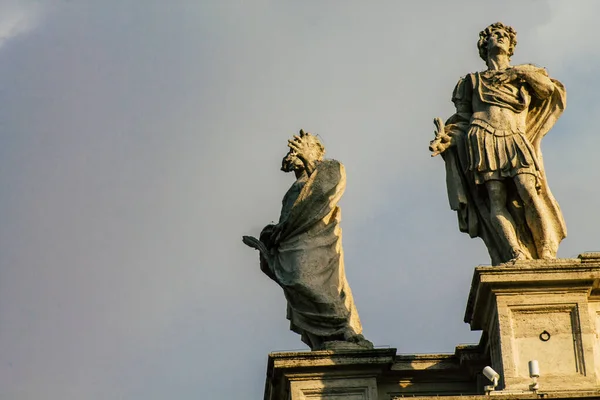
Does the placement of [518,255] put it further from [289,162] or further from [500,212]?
[289,162]

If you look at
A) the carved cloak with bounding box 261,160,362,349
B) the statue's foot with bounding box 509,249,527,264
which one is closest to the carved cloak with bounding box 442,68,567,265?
the statue's foot with bounding box 509,249,527,264

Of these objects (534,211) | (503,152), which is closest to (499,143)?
(503,152)

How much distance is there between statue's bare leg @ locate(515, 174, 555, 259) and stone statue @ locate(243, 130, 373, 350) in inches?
110

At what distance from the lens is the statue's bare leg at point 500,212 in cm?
2962

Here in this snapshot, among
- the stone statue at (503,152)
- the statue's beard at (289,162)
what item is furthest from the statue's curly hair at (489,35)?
the statue's beard at (289,162)

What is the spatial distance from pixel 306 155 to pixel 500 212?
11.4ft

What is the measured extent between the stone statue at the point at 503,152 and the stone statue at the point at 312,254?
6.13ft

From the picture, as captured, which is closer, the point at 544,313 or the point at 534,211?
the point at 544,313

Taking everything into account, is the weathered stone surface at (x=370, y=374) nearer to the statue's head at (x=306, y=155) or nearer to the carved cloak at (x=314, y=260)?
the carved cloak at (x=314, y=260)

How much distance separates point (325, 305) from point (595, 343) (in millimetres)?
→ 4092

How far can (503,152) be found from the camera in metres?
30.0

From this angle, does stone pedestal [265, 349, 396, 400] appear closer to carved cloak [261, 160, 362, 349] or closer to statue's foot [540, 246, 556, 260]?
carved cloak [261, 160, 362, 349]

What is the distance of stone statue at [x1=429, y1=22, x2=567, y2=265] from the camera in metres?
29.6

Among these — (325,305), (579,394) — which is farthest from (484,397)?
(325,305)
